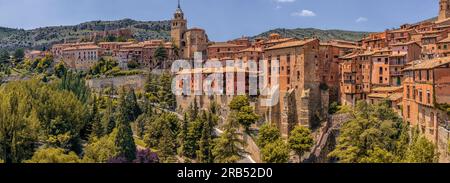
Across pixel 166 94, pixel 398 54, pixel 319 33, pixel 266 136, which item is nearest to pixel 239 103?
pixel 266 136

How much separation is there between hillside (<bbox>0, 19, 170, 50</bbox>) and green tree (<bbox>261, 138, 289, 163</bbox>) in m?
92.9

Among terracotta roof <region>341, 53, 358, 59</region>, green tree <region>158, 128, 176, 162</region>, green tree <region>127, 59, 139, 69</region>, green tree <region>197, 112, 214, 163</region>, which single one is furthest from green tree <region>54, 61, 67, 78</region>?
terracotta roof <region>341, 53, 358, 59</region>

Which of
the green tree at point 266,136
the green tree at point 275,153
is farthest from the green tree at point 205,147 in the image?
the green tree at point 275,153

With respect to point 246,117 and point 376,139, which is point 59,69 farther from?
point 376,139

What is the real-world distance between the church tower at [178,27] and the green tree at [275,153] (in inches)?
1462

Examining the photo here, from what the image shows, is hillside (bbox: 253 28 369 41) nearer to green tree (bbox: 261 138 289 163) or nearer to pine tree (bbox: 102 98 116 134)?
pine tree (bbox: 102 98 116 134)

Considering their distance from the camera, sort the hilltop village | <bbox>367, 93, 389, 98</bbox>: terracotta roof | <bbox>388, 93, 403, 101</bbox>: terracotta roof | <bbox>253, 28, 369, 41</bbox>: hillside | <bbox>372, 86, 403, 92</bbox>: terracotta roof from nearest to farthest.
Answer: the hilltop village < <bbox>388, 93, 403, 101</bbox>: terracotta roof < <bbox>367, 93, 389, 98</bbox>: terracotta roof < <bbox>372, 86, 403, 92</bbox>: terracotta roof < <bbox>253, 28, 369, 41</bbox>: hillside

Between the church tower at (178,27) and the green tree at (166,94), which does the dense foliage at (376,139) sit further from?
the church tower at (178,27)

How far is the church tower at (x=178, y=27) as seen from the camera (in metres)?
67.2

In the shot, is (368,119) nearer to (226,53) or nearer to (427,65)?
(427,65)

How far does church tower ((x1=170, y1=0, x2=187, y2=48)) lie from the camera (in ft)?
220
